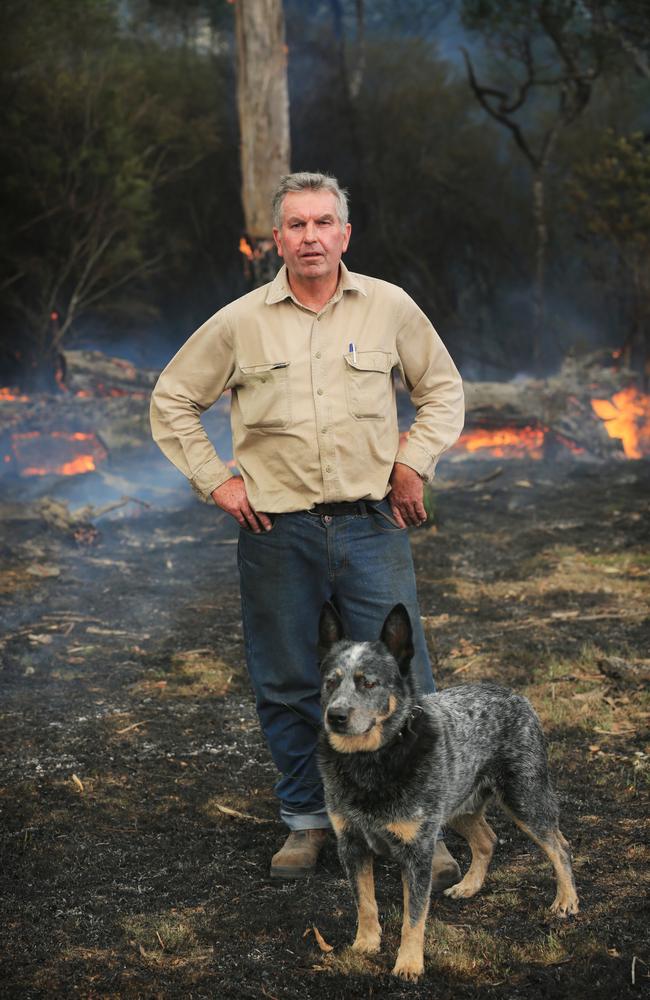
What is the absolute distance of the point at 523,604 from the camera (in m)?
7.84

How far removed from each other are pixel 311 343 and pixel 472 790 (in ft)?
5.79

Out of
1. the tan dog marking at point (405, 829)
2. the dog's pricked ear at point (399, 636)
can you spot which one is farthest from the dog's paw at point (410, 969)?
the dog's pricked ear at point (399, 636)

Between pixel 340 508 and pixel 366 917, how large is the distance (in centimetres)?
147

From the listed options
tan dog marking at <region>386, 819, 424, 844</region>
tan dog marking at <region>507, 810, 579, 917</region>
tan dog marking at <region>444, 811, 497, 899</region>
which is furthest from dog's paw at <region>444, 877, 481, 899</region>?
tan dog marking at <region>386, 819, 424, 844</region>

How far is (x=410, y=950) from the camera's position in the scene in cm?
333

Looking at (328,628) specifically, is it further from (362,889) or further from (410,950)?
→ (410,950)

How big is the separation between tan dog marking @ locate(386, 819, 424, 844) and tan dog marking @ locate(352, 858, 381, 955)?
0.22 meters

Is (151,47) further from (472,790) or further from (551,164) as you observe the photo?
(472,790)

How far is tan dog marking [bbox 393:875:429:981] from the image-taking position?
332 centimetres

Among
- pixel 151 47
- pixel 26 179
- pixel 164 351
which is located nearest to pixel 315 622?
pixel 26 179

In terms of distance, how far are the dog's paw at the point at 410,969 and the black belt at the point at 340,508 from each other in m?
1.58

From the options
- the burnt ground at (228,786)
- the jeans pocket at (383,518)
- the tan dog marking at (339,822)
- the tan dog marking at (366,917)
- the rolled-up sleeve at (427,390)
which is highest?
the rolled-up sleeve at (427,390)

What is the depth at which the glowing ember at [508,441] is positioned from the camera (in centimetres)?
1486

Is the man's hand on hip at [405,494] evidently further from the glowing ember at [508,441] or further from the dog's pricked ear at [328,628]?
the glowing ember at [508,441]
